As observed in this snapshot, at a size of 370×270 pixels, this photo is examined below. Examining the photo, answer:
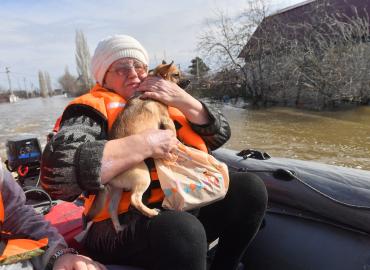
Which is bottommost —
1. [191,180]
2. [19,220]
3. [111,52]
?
[19,220]

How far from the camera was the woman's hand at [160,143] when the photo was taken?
1489mm

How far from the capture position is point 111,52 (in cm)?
178

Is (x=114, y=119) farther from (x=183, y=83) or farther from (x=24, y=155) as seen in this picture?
(x=24, y=155)

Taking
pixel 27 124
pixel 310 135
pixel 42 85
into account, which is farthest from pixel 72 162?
pixel 42 85

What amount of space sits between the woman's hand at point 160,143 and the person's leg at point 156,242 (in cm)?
25

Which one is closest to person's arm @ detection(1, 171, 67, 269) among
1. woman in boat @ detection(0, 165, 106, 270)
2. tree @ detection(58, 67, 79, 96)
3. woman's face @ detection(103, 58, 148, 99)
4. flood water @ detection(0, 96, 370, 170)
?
woman in boat @ detection(0, 165, 106, 270)

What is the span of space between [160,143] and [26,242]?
61cm

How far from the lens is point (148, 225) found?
53.4 inches

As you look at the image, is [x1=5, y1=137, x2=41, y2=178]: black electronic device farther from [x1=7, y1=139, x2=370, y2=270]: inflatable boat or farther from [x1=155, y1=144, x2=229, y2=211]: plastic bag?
[x1=155, y1=144, x2=229, y2=211]: plastic bag

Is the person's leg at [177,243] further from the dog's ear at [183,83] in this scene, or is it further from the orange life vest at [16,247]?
the dog's ear at [183,83]

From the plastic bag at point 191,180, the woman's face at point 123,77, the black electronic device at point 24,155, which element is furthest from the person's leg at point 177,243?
the black electronic device at point 24,155

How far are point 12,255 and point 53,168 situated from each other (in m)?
0.33

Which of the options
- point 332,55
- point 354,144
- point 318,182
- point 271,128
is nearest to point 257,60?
point 332,55

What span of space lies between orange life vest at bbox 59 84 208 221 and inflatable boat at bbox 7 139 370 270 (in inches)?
14.4
